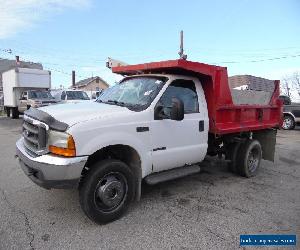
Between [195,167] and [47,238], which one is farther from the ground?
[195,167]

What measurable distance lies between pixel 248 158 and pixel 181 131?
2343 mm

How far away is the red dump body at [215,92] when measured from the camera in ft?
17.3

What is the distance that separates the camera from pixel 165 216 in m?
4.54

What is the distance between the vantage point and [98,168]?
411cm

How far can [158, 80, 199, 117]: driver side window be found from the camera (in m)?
4.95

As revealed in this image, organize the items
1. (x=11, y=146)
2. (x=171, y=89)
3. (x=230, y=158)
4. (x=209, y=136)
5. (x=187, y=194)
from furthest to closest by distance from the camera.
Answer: (x=11, y=146), (x=230, y=158), (x=209, y=136), (x=187, y=194), (x=171, y=89)

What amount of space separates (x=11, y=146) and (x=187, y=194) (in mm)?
6881

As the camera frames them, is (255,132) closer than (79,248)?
No

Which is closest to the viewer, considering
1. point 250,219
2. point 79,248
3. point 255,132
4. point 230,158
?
point 79,248

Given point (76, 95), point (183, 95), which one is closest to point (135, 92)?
point (183, 95)

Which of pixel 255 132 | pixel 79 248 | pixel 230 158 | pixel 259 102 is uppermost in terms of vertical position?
pixel 259 102

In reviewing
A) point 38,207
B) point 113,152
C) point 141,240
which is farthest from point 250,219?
point 38,207

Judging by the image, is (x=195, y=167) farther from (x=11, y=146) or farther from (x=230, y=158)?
(x=11, y=146)

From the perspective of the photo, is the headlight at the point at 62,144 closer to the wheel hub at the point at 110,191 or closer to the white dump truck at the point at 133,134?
the white dump truck at the point at 133,134
